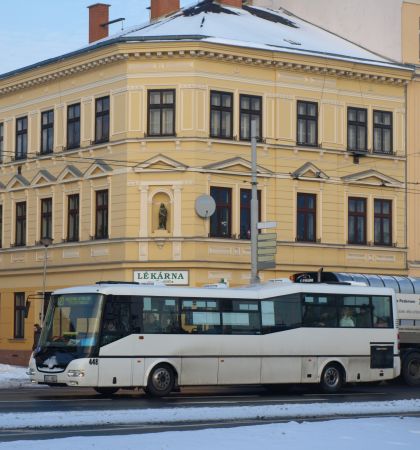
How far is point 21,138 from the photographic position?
54500 mm

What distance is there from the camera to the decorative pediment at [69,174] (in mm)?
50219

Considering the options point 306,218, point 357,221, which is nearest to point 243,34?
point 306,218

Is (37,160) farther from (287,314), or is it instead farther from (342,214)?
(287,314)

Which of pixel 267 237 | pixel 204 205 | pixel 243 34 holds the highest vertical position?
pixel 243 34

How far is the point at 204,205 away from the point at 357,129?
28.5ft

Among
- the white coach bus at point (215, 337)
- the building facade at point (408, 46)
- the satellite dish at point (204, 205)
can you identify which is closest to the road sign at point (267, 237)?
the satellite dish at point (204, 205)

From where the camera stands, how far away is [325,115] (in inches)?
1976

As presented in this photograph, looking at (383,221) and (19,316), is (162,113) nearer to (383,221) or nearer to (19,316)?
(383,221)

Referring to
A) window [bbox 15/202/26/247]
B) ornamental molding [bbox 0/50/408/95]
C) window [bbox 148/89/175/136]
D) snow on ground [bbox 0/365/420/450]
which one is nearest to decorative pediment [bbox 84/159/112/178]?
window [bbox 148/89/175/136]

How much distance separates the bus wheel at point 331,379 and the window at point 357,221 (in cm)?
1714

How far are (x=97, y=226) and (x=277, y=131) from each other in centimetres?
806

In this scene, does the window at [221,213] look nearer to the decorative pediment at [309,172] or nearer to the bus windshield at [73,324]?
the decorative pediment at [309,172]

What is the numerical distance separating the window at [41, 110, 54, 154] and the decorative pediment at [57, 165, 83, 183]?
5.10ft

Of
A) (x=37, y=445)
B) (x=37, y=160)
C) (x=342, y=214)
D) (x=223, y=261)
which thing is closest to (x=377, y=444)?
(x=37, y=445)
